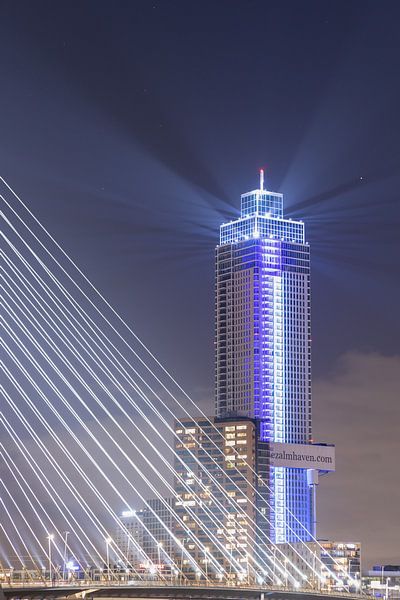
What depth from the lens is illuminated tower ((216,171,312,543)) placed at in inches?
7269

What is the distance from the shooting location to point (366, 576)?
641 ft

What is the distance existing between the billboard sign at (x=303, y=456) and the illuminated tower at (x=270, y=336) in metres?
1.11

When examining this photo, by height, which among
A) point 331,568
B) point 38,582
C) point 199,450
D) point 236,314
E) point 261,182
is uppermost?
point 261,182

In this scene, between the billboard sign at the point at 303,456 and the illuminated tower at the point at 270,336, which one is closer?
the billboard sign at the point at 303,456

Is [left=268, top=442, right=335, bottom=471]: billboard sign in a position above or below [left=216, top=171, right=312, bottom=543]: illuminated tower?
below

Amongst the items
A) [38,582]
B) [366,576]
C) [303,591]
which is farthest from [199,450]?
[38,582]

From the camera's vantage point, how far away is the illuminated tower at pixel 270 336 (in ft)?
606

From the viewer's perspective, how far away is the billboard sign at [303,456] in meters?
183

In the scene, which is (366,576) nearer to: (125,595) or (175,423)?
(175,423)

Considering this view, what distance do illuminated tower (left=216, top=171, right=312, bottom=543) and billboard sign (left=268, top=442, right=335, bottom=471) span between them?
1106 millimetres

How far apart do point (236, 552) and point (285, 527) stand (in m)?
9.00

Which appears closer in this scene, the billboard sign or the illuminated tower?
the billboard sign

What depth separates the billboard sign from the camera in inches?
7219

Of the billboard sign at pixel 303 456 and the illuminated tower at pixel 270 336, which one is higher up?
the illuminated tower at pixel 270 336
